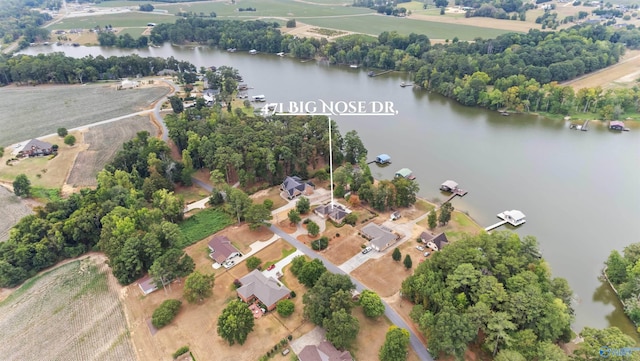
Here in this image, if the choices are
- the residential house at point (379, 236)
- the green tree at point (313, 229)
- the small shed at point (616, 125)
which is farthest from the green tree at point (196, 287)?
the small shed at point (616, 125)

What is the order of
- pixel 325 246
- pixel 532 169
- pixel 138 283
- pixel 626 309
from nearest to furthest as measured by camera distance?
pixel 626 309
pixel 138 283
pixel 325 246
pixel 532 169

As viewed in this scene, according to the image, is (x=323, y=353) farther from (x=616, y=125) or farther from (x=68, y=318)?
(x=616, y=125)

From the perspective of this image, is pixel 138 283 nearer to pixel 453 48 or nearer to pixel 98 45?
pixel 453 48

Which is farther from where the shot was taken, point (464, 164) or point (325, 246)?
point (464, 164)

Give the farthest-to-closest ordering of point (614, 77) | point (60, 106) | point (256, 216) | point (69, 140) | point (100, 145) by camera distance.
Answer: point (614, 77)
point (60, 106)
point (100, 145)
point (69, 140)
point (256, 216)

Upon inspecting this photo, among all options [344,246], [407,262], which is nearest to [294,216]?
[344,246]

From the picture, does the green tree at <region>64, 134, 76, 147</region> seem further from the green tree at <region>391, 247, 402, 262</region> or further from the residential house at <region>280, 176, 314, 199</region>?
the green tree at <region>391, 247, 402, 262</region>

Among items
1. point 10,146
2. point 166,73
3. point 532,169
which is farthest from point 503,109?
point 10,146
